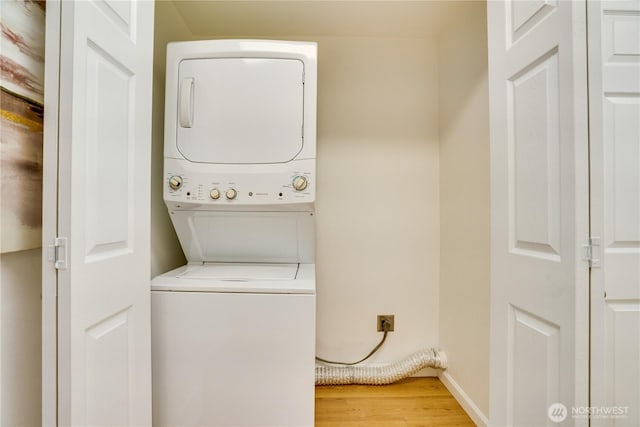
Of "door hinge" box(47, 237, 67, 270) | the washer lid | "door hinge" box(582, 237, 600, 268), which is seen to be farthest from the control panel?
"door hinge" box(582, 237, 600, 268)

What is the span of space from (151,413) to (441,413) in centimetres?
149

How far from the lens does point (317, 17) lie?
6.40ft

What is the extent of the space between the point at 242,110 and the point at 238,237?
0.66 meters

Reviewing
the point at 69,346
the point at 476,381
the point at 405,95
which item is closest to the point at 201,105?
the point at 69,346

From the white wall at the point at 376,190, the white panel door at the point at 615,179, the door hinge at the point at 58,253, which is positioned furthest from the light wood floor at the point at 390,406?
the door hinge at the point at 58,253

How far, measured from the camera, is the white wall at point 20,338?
0.80 m

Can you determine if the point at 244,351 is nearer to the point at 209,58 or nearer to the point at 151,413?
the point at 151,413

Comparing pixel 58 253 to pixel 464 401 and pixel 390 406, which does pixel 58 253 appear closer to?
pixel 390 406

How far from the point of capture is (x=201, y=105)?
5.16 feet

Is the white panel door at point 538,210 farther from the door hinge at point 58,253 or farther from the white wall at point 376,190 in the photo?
the door hinge at point 58,253

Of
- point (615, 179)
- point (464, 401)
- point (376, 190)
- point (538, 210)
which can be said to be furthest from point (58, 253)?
point (464, 401)

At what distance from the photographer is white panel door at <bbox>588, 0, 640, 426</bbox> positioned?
31.9 inches

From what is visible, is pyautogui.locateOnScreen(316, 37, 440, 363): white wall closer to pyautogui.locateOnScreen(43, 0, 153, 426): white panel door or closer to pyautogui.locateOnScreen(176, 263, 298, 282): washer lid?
pyautogui.locateOnScreen(176, 263, 298, 282): washer lid

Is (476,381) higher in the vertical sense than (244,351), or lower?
lower
